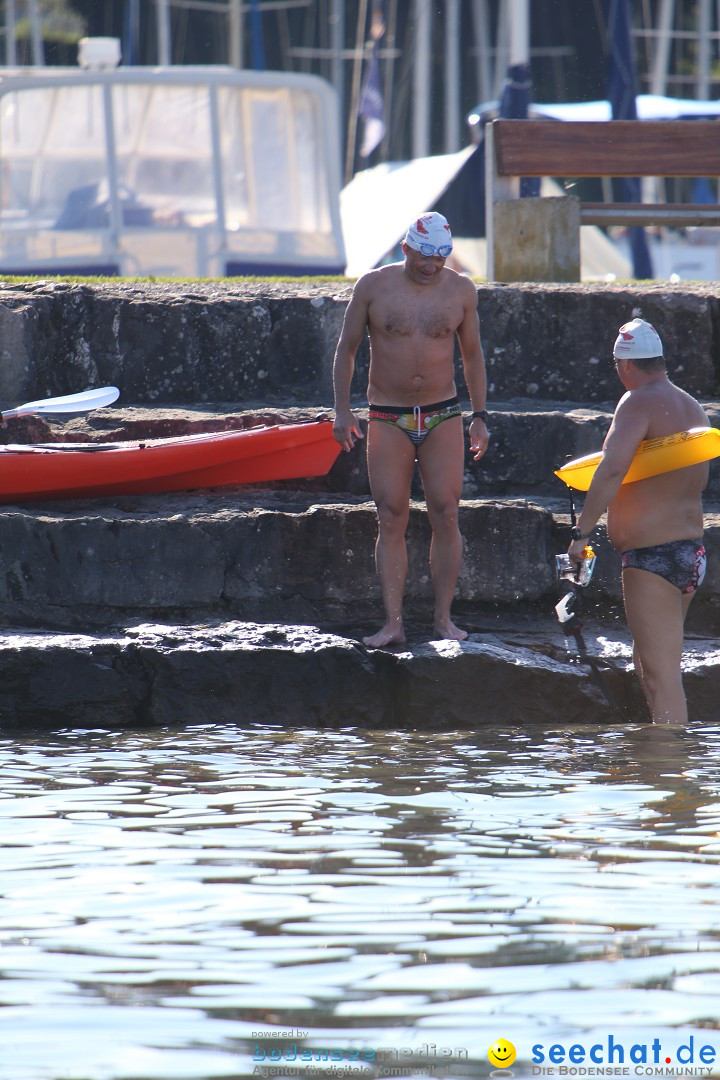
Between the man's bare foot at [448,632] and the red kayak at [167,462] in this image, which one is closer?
the man's bare foot at [448,632]

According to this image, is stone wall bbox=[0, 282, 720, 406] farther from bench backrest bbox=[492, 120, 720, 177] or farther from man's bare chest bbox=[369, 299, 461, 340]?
man's bare chest bbox=[369, 299, 461, 340]

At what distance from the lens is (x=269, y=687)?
639 cm

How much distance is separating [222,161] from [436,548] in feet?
35.3

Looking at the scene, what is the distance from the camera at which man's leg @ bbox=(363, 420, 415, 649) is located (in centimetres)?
643

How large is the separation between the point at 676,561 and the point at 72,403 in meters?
3.69

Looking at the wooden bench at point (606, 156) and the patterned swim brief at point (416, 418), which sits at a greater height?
the wooden bench at point (606, 156)

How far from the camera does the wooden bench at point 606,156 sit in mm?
9938

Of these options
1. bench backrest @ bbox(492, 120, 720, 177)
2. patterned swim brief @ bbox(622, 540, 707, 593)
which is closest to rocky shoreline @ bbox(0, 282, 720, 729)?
patterned swim brief @ bbox(622, 540, 707, 593)

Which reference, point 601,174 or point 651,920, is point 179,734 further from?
point 601,174

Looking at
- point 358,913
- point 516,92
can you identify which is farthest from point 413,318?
point 516,92

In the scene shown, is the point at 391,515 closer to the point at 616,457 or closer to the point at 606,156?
the point at 616,457

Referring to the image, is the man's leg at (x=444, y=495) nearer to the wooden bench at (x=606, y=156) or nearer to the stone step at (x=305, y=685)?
the stone step at (x=305, y=685)

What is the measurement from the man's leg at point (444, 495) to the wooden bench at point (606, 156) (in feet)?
12.6

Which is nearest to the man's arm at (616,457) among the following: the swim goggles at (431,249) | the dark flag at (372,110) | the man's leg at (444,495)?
the man's leg at (444,495)
